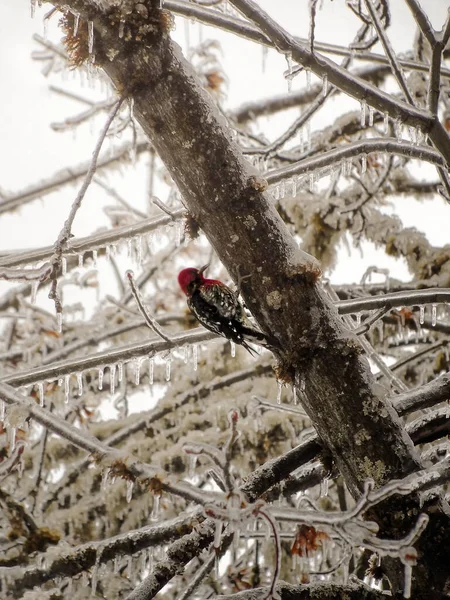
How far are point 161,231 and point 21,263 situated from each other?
670mm

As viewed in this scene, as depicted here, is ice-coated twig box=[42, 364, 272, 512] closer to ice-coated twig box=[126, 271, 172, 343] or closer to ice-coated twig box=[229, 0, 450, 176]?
ice-coated twig box=[126, 271, 172, 343]

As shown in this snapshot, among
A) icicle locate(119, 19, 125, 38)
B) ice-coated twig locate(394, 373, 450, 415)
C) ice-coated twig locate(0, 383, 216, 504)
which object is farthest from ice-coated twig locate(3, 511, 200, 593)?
icicle locate(119, 19, 125, 38)

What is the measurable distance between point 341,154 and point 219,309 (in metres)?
0.86

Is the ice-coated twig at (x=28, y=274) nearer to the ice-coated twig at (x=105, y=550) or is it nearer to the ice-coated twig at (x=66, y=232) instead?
the ice-coated twig at (x=66, y=232)

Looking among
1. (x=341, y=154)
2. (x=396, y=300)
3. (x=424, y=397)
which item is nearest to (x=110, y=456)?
(x=424, y=397)

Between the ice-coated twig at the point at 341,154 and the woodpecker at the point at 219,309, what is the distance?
21.5 inches

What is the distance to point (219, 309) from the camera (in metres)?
2.19

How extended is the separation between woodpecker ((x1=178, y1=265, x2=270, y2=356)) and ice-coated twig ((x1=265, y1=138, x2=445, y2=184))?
1.79ft

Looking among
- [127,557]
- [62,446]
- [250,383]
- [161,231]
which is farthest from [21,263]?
[62,446]

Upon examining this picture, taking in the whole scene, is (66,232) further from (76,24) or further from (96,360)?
(76,24)

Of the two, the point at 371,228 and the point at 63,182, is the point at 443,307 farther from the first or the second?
the point at 63,182

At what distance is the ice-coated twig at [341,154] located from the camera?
215cm

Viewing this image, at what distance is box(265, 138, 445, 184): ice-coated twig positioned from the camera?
7.05 ft

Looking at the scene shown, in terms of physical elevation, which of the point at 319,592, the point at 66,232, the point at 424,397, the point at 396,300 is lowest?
Result: the point at 319,592
